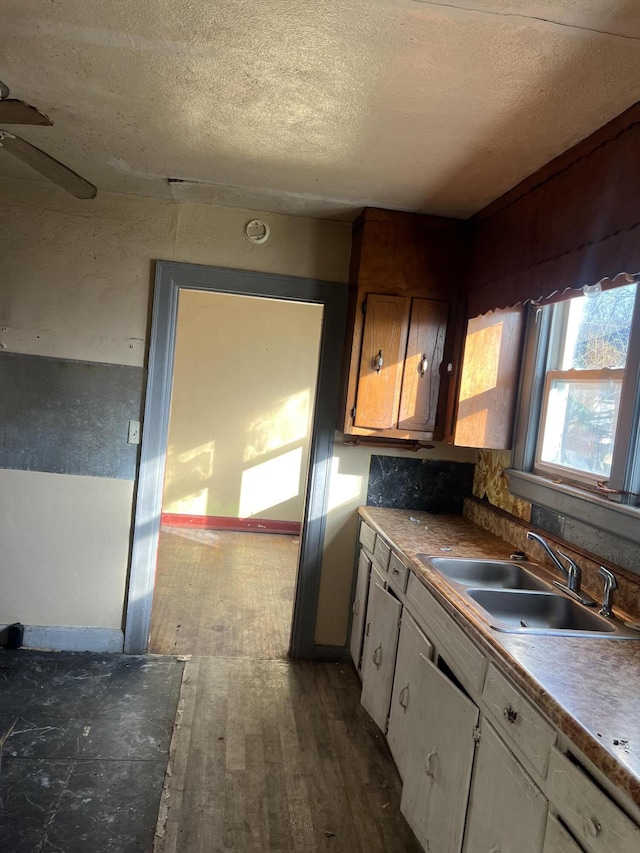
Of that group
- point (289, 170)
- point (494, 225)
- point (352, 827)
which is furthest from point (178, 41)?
point (352, 827)

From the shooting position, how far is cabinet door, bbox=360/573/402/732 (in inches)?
101

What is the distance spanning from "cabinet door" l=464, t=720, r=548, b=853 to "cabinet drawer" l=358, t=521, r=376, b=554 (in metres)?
1.42

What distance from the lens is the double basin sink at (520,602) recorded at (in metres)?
1.84

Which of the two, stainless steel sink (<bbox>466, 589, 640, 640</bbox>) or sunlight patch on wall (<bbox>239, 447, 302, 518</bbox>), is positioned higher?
stainless steel sink (<bbox>466, 589, 640, 640</bbox>)

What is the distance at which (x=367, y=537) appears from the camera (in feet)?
10.5

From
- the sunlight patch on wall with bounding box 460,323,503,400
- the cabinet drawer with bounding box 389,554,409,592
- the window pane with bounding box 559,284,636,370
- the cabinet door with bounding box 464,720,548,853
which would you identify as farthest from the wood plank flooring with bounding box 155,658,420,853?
the window pane with bounding box 559,284,636,370

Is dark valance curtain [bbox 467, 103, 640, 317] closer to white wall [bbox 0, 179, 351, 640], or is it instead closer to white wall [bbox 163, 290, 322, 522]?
white wall [bbox 0, 179, 351, 640]

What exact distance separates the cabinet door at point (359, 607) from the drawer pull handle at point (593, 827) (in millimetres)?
1910

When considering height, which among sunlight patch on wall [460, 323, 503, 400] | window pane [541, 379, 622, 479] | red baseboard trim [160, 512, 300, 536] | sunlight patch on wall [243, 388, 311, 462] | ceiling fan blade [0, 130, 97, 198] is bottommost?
red baseboard trim [160, 512, 300, 536]

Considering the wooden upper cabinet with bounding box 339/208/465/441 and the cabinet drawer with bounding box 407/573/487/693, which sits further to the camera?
the wooden upper cabinet with bounding box 339/208/465/441

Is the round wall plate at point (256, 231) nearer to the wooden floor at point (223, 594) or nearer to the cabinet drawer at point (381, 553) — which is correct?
the cabinet drawer at point (381, 553)

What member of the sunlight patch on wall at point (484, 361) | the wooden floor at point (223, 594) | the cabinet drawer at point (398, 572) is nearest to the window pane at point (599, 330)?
the sunlight patch on wall at point (484, 361)

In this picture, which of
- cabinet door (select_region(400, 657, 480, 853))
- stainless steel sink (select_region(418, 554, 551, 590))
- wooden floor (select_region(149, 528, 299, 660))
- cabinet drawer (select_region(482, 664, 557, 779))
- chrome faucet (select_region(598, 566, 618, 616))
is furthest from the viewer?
wooden floor (select_region(149, 528, 299, 660))

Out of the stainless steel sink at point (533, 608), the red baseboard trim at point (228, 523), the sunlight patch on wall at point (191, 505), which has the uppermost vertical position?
the stainless steel sink at point (533, 608)
